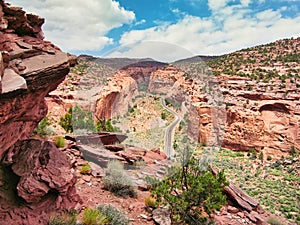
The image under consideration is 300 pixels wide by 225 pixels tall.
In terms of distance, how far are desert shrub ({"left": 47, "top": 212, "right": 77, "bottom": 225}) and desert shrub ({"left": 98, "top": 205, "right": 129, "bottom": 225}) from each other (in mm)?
872

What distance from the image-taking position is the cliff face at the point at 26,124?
425 cm

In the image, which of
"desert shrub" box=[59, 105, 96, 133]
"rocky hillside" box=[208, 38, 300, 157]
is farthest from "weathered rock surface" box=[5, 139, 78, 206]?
"rocky hillside" box=[208, 38, 300, 157]

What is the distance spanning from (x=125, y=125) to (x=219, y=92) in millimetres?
9762

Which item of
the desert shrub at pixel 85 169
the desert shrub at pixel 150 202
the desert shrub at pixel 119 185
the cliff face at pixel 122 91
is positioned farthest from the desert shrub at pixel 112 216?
the cliff face at pixel 122 91

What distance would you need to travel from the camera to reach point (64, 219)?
512cm

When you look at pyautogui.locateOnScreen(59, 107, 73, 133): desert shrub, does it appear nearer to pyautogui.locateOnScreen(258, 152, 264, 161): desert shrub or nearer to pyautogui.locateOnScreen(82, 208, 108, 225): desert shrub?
pyautogui.locateOnScreen(82, 208, 108, 225): desert shrub

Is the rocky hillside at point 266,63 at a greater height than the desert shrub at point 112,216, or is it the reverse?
the rocky hillside at point 266,63

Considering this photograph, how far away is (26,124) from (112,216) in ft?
9.44

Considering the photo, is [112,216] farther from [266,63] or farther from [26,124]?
[266,63]

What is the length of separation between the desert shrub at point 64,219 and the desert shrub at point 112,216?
34.3 inches

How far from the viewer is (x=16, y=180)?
199 inches

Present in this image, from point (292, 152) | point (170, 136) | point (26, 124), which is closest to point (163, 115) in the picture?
point (170, 136)

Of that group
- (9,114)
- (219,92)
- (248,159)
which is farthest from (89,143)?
(219,92)

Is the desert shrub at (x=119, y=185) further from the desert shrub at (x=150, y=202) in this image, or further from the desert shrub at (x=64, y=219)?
the desert shrub at (x=64, y=219)
